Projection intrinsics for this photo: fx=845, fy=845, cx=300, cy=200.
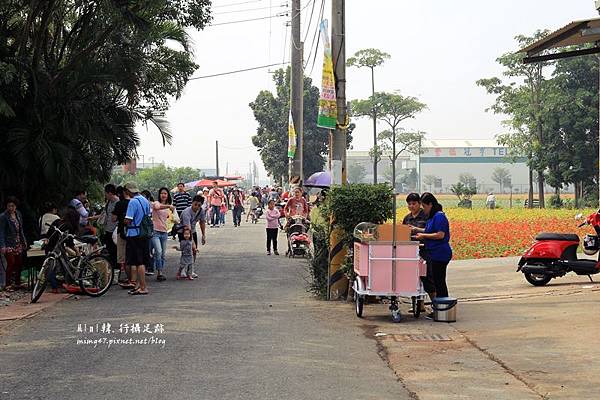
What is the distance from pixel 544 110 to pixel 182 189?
3810cm

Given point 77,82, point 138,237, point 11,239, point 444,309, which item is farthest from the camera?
point 77,82

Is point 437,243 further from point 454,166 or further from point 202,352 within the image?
point 454,166

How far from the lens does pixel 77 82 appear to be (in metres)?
18.4

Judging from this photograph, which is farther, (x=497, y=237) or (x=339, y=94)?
(x=497, y=237)

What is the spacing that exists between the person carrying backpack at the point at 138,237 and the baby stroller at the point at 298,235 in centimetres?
737

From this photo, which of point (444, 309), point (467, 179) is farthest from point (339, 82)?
point (467, 179)

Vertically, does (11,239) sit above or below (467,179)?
below

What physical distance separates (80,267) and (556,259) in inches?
320

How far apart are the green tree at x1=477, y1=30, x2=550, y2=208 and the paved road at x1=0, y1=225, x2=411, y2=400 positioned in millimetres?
44043

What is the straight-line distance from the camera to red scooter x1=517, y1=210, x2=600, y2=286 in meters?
14.5

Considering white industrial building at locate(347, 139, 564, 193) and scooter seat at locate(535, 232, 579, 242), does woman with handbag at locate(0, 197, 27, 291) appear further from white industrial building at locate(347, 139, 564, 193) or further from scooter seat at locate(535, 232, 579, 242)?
white industrial building at locate(347, 139, 564, 193)

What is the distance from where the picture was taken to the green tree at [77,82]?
17.2 m

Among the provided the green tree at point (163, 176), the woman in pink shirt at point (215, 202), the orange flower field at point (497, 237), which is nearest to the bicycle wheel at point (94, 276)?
the orange flower field at point (497, 237)

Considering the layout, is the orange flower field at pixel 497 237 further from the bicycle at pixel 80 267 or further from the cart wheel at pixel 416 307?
the bicycle at pixel 80 267
